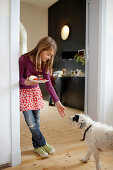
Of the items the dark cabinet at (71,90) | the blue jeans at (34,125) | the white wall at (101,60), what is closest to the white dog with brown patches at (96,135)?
the blue jeans at (34,125)

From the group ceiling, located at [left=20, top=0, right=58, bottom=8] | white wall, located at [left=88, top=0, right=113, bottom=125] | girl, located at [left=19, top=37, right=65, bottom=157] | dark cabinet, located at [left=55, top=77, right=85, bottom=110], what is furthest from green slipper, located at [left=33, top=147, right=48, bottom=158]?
ceiling, located at [left=20, top=0, right=58, bottom=8]

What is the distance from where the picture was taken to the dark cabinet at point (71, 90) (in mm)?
4475

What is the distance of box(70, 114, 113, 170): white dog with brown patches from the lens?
5.02 ft

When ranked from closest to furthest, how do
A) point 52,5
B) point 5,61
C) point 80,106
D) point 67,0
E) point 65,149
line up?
point 5,61
point 65,149
point 80,106
point 67,0
point 52,5

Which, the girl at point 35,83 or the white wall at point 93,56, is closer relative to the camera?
the girl at point 35,83

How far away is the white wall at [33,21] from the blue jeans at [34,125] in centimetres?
483

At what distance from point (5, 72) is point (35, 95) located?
1.45 feet

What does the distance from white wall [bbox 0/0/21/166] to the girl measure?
13 centimetres

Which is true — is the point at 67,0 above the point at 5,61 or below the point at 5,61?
above

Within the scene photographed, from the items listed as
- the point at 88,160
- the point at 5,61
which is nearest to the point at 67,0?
the point at 5,61

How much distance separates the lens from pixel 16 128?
5.62 feet

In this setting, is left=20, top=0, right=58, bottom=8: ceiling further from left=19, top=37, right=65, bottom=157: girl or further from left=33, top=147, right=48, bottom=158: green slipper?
left=33, top=147, right=48, bottom=158: green slipper

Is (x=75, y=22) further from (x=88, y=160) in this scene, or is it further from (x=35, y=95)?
(x=88, y=160)

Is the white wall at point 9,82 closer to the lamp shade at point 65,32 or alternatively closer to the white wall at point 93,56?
the white wall at point 93,56
